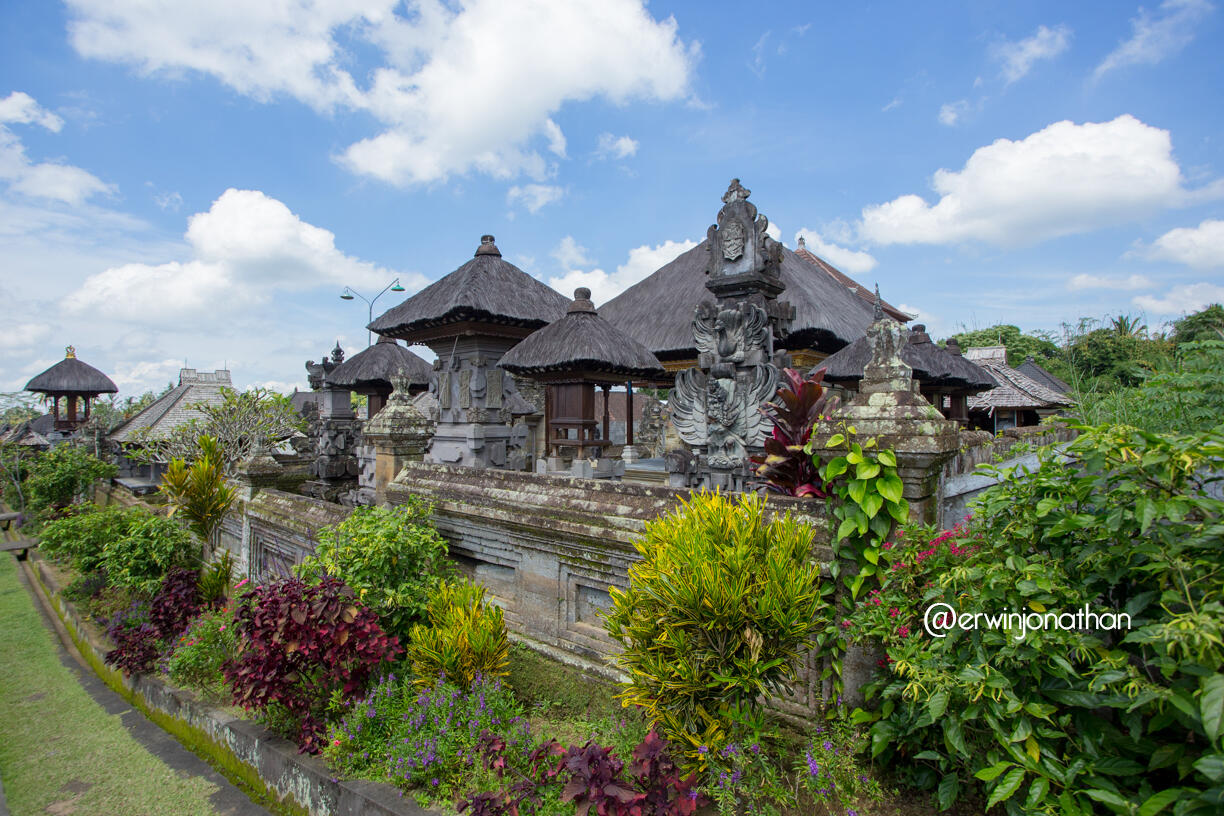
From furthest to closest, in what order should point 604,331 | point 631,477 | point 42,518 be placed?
point 42,518
point 631,477
point 604,331

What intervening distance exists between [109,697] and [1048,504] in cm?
884

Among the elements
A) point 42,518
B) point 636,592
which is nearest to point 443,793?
point 636,592

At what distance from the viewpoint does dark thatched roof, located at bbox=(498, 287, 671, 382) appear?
1034cm

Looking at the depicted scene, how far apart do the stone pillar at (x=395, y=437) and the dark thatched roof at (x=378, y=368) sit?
10.1 metres

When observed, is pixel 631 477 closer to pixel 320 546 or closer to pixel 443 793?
pixel 320 546

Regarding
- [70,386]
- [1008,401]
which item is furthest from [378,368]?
[70,386]

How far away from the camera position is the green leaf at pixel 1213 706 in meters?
1.68

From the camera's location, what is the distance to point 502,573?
5.05 meters

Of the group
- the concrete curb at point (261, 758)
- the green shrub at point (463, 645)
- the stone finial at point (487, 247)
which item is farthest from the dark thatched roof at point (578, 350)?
the concrete curb at point (261, 758)

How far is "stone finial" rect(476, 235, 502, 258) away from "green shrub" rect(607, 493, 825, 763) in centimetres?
983

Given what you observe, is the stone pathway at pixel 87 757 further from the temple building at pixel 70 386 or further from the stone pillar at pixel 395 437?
the temple building at pixel 70 386

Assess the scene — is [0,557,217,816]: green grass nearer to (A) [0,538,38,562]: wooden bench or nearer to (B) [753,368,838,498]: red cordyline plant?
(B) [753,368,838,498]: red cordyline plant

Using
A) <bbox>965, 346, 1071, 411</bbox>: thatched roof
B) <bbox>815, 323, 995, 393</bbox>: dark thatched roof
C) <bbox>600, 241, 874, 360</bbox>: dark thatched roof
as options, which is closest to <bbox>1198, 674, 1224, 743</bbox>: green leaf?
<bbox>815, 323, 995, 393</bbox>: dark thatched roof

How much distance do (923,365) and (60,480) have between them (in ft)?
71.8
